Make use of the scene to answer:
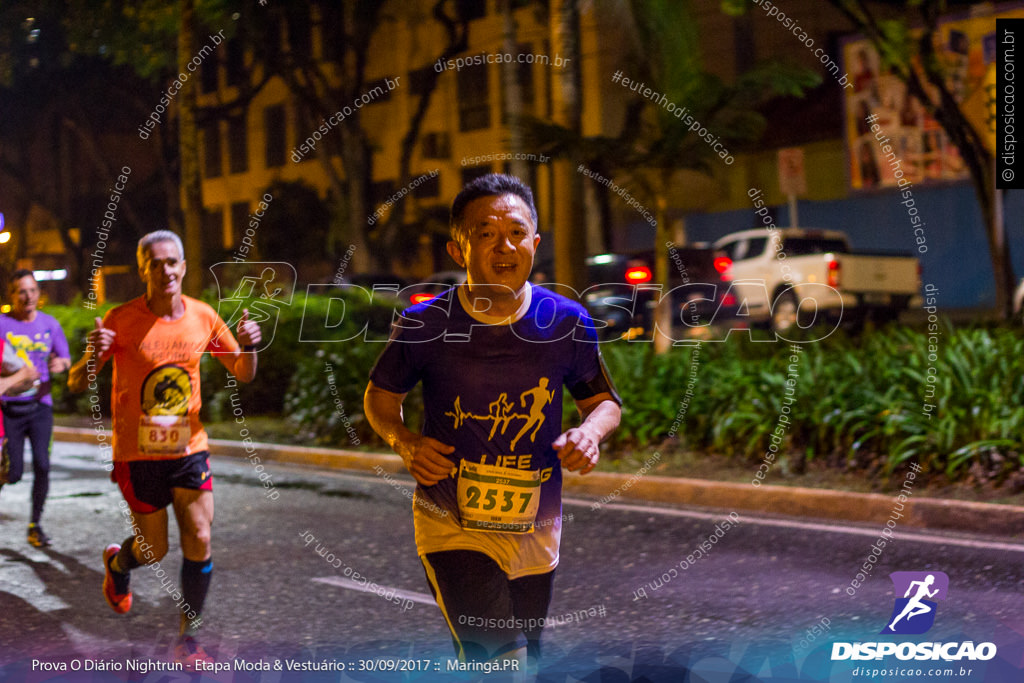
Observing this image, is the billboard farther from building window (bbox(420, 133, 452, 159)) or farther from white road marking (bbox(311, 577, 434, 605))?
white road marking (bbox(311, 577, 434, 605))

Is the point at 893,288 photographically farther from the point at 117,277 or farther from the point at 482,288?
the point at 117,277

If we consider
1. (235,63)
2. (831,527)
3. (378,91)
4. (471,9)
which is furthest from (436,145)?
(831,527)

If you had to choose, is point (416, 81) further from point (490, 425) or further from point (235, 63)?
point (490, 425)

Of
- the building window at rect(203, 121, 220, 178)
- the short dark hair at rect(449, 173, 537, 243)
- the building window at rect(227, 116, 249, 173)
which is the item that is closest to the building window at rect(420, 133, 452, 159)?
the building window at rect(227, 116, 249, 173)

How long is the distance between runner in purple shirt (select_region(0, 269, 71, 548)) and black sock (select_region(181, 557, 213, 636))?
3.02 metres

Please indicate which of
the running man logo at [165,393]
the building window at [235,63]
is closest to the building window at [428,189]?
the building window at [235,63]

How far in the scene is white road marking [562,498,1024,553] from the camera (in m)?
7.14

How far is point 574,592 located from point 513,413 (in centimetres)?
315

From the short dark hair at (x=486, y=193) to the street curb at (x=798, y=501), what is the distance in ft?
16.8

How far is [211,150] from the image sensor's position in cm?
4653

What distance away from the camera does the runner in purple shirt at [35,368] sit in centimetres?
772

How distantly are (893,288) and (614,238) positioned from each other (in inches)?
546

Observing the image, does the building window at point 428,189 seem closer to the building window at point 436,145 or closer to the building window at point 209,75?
the building window at point 436,145

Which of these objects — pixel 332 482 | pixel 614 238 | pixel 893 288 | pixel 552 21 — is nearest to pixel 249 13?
pixel 614 238
